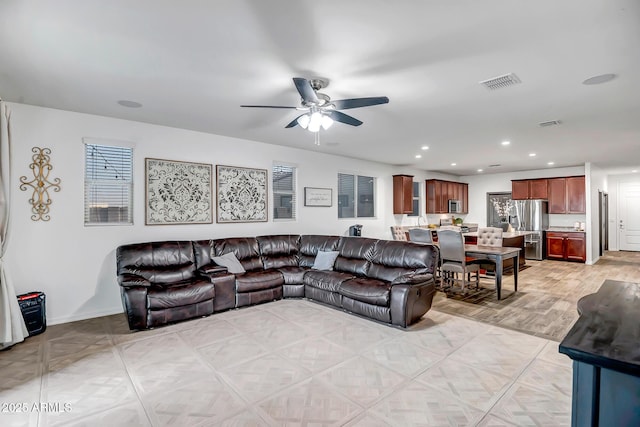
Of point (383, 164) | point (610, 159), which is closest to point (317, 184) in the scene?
point (383, 164)

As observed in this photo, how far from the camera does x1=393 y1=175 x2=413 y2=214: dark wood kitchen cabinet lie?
27.9ft

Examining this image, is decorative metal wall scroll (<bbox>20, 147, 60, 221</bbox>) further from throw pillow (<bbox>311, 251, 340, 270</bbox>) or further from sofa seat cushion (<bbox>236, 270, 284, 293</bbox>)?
throw pillow (<bbox>311, 251, 340, 270</bbox>)

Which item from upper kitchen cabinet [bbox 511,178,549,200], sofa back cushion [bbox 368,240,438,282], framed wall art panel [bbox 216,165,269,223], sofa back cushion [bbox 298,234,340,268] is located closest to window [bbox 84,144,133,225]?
framed wall art panel [bbox 216,165,269,223]

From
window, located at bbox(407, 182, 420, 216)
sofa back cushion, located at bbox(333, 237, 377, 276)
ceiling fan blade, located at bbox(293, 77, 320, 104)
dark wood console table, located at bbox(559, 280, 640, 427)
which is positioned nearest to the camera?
dark wood console table, located at bbox(559, 280, 640, 427)

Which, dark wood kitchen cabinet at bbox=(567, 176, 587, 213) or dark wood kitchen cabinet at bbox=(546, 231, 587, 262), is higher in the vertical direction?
dark wood kitchen cabinet at bbox=(567, 176, 587, 213)

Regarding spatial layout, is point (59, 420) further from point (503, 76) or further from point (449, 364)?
point (503, 76)

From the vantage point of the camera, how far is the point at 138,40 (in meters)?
2.41

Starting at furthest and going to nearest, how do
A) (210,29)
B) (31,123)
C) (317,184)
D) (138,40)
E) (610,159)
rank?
1. (610,159)
2. (317,184)
3. (31,123)
4. (138,40)
5. (210,29)

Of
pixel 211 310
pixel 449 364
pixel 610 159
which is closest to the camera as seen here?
pixel 449 364

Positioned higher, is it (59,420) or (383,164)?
(383,164)

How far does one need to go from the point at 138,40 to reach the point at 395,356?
3458mm

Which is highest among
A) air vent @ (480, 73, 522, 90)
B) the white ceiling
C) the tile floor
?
the white ceiling

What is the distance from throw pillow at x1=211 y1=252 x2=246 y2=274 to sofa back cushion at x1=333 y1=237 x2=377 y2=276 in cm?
150

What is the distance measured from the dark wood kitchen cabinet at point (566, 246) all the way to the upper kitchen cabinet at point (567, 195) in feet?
2.28
